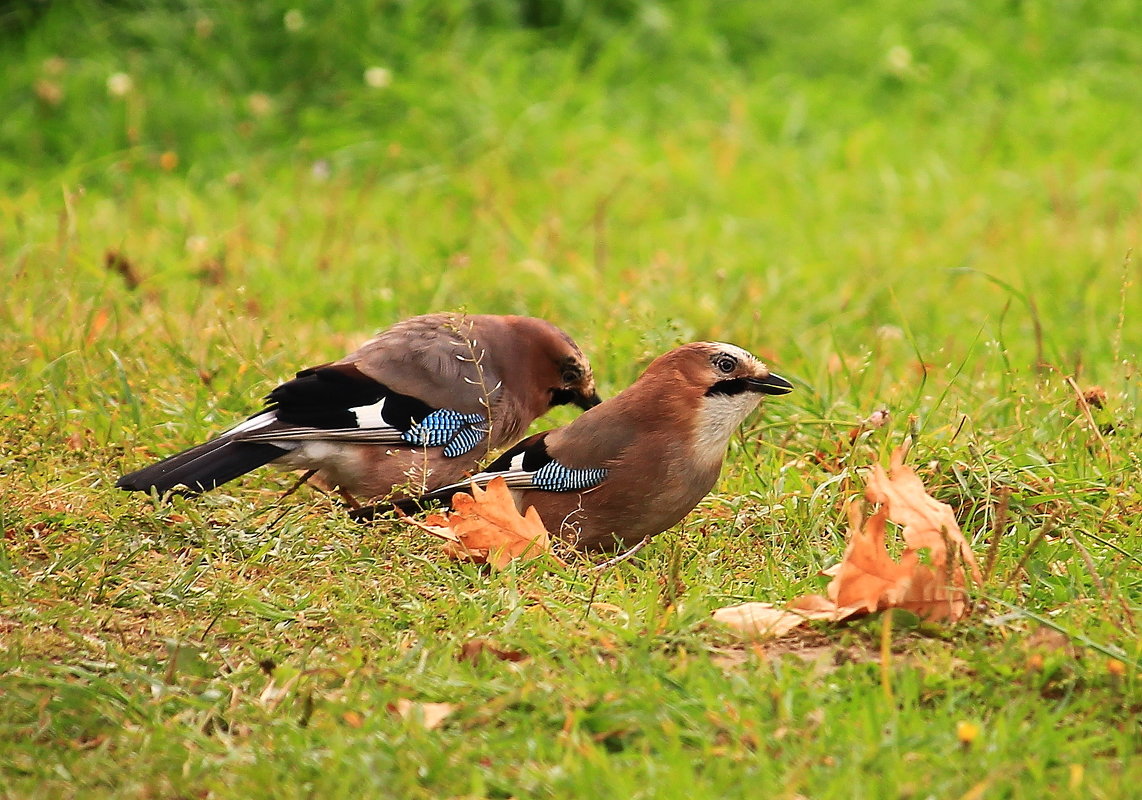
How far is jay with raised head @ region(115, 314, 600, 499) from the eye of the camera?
4449 millimetres

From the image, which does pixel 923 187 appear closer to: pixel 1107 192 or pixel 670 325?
pixel 1107 192

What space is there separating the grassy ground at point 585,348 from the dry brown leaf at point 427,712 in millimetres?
30

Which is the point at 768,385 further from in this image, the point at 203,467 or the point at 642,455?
the point at 203,467

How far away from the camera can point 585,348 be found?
18.9 feet

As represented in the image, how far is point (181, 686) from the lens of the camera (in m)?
3.26

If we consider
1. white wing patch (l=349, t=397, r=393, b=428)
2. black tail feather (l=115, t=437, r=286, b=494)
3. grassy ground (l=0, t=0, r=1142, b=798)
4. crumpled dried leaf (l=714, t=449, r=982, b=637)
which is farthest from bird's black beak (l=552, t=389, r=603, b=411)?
crumpled dried leaf (l=714, t=449, r=982, b=637)

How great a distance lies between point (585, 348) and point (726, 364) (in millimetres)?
1522

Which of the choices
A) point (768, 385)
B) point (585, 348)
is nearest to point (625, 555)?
point (768, 385)

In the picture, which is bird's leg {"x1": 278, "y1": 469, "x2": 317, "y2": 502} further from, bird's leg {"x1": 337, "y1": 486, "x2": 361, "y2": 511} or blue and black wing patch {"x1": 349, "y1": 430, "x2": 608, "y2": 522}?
blue and black wing patch {"x1": 349, "y1": 430, "x2": 608, "y2": 522}

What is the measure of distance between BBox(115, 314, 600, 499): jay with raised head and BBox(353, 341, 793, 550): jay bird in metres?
0.26

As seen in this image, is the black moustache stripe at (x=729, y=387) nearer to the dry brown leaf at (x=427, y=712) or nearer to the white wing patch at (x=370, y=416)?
the white wing patch at (x=370, y=416)

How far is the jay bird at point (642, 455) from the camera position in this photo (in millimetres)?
4148

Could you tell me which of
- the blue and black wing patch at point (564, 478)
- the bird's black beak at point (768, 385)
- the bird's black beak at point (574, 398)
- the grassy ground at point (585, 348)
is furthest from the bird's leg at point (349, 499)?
the bird's black beak at point (768, 385)

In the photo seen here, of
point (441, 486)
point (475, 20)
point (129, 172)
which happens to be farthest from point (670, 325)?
point (475, 20)
